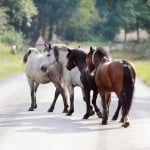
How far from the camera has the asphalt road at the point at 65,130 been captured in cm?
1297

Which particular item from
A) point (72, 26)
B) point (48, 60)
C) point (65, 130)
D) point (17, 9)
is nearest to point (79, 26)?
point (72, 26)

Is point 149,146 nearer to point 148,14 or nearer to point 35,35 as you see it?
point 148,14

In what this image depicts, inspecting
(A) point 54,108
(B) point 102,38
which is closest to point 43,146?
(A) point 54,108

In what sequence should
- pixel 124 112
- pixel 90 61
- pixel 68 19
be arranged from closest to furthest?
pixel 124 112
pixel 90 61
pixel 68 19

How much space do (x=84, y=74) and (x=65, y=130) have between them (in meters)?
2.54

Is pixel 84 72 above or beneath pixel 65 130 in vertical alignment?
above

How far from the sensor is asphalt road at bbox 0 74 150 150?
1297 cm

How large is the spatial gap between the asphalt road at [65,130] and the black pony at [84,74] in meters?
0.39

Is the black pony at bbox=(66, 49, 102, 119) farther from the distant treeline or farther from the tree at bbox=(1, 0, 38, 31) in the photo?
the tree at bbox=(1, 0, 38, 31)

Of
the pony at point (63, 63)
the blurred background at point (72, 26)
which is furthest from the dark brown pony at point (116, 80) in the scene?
the blurred background at point (72, 26)

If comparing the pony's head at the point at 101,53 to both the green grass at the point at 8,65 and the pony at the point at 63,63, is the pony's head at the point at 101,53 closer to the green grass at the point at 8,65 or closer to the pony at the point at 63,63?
the pony at the point at 63,63

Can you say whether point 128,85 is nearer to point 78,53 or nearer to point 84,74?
point 84,74

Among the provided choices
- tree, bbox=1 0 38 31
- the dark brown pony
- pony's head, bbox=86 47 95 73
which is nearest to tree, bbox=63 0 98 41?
tree, bbox=1 0 38 31

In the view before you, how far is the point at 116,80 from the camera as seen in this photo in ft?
50.3
